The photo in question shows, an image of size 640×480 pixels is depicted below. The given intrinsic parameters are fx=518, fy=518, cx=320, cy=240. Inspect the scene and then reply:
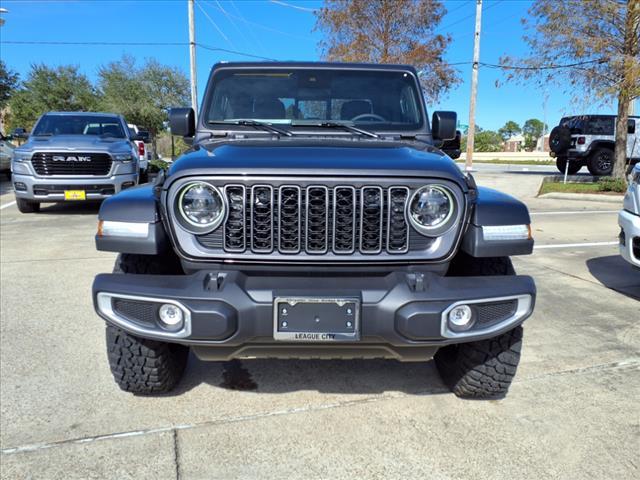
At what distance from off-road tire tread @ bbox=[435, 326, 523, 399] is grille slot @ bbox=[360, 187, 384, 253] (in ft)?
2.70

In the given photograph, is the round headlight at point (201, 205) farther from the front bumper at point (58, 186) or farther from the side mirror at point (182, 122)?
the front bumper at point (58, 186)

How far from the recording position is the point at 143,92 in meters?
35.9

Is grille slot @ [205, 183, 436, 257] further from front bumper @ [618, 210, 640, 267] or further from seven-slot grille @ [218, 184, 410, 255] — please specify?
front bumper @ [618, 210, 640, 267]

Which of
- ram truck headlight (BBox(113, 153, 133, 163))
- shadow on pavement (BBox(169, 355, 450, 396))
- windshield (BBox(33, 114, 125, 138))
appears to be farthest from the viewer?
windshield (BBox(33, 114, 125, 138))

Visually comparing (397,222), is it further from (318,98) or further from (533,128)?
(533,128)

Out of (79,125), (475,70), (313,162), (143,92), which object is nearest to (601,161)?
(475,70)

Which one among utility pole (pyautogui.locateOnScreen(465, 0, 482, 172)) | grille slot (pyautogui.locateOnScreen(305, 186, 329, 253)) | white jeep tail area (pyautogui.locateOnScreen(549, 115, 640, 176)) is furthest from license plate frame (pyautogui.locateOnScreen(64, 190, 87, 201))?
utility pole (pyautogui.locateOnScreen(465, 0, 482, 172))

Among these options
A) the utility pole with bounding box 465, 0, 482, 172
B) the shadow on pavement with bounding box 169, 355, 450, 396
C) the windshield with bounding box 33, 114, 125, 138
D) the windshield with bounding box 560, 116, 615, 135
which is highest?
the utility pole with bounding box 465, 0, 482, 172

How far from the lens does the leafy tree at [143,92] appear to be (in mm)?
35375

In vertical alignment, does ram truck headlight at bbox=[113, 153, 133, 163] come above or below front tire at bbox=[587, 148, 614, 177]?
above

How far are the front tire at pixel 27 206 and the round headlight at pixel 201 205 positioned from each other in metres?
8.39

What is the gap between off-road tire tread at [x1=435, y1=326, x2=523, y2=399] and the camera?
2664 mm

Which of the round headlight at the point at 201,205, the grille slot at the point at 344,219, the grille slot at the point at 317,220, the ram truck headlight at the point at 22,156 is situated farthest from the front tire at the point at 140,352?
the ram truck headlight at the point at 22,156

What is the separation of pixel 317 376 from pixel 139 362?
3.55 feet
